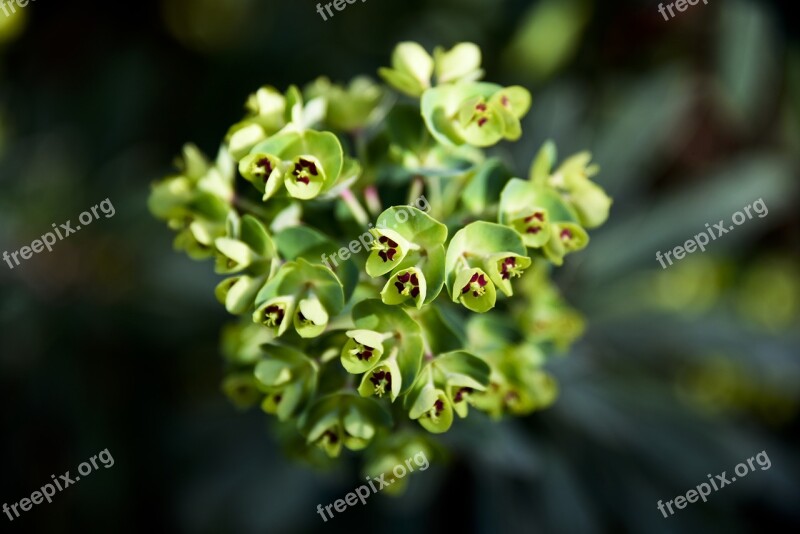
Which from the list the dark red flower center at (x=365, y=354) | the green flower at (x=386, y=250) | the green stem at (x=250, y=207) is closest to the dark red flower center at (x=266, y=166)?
the green stem at (x=250, y=207)

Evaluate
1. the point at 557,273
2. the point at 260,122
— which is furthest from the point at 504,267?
the point at 557,273

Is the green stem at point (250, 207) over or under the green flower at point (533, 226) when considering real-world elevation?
over

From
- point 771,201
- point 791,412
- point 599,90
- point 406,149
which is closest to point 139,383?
point 406,149

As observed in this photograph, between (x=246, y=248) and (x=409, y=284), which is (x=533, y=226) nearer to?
(x=409, y=284)

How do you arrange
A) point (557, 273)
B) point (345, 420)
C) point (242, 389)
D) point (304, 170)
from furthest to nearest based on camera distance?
→ point (557, 273), point (242, 389), point (345, 420), point (304, 170)

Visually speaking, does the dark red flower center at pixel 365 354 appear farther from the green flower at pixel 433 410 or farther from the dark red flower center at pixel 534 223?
the dark red flower center at pixel 534 223

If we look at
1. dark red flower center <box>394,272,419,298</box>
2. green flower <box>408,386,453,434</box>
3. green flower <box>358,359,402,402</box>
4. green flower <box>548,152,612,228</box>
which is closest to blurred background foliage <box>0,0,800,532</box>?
green flower <box>548,152,612,228</box>

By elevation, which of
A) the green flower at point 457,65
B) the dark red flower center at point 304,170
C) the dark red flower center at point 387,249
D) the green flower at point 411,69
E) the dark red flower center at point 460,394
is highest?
the green flower at point 411,69

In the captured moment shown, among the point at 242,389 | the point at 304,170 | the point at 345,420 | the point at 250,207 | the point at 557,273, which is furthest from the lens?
the point at 557,273
